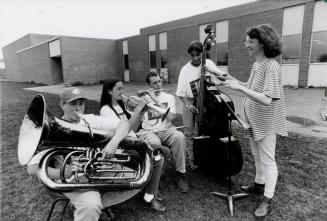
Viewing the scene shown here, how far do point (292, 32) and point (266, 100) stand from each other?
14694 millimetres

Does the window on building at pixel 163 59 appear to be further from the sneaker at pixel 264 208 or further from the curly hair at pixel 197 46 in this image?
the sneaker at pixel 264 208

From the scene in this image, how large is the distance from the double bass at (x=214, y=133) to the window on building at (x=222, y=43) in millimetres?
15734

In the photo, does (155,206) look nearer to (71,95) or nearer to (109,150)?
(109,150)

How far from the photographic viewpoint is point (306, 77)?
565 inches

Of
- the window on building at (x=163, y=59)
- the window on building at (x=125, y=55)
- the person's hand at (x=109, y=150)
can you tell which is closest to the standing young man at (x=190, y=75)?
the person's hand at (x=109, y=150)

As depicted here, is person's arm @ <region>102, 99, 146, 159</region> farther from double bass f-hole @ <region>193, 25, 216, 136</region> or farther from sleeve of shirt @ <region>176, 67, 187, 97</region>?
sleeve of shirt @ <region>176, 67, 187, 97</region>

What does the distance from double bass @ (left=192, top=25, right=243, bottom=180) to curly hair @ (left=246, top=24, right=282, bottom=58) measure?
71 centimetres

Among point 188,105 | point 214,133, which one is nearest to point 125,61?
point 188,105

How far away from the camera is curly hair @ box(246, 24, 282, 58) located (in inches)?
96.8

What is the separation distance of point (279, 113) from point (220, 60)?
54.0 ft

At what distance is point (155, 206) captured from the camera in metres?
2.90

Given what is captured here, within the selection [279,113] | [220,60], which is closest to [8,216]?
[279,113]

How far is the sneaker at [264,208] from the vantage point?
8.73ft

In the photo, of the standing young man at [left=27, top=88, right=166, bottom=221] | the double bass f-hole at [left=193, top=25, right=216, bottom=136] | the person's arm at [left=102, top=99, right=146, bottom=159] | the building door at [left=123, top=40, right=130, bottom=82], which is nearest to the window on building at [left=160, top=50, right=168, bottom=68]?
the building door at [left=123, top=40, right=130, bottom=82]
